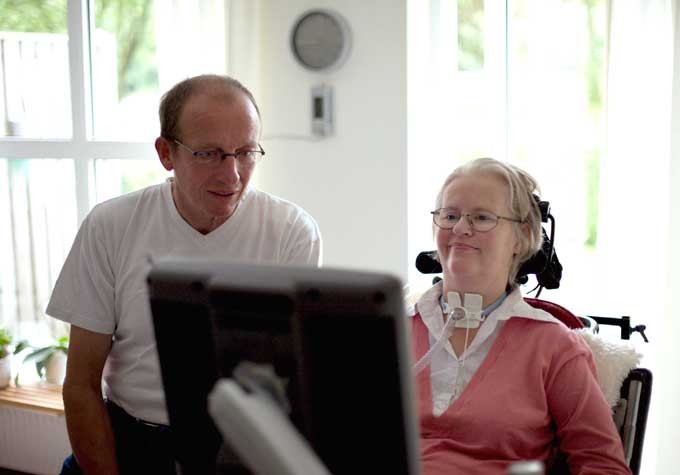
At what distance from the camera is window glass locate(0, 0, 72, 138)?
11.4 feet

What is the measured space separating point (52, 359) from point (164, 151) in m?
2.02

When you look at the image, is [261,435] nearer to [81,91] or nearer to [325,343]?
[325,343]

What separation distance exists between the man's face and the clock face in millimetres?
1306

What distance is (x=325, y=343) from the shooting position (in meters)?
0.85

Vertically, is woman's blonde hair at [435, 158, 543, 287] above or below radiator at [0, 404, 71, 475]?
above

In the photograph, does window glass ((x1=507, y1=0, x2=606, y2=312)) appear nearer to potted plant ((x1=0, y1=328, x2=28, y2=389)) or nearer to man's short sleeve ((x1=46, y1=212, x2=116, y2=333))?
man's short sleeve ((x1=46, y1=212, x2=116, y2=333))

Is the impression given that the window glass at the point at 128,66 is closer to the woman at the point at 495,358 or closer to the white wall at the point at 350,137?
the white wall at the point at 350,137

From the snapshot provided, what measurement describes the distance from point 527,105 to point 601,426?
156 cm

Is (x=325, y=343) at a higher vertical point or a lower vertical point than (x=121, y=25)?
lower

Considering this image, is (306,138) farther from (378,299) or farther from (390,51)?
(378,299)

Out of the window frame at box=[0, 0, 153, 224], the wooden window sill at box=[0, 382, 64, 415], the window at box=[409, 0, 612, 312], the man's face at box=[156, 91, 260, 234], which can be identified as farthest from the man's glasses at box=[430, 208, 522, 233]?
the wooden window sill at box=[0, 382, 64, 415]

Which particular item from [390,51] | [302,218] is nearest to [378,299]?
[302,218]

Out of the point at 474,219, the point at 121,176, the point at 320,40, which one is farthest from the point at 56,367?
the point at 474,219

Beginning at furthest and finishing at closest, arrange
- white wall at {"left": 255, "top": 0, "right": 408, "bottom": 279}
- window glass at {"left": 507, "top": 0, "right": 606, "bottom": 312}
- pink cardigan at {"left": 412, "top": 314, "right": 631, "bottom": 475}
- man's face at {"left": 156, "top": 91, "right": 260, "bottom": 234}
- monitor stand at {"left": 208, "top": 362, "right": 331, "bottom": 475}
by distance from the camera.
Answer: white wall at {"left": 255, "top": 0, "right": 408, "bottom": 279} < window glass at {"left": 507, "top": 0, "right": 606, "bottom": 312} < man's face at {"left": 156, "top": 91, "right": 260, "bottom": 234} < pink cardigan at {"left": 412, "top": 314, "right": 631, "bottom": 475} < monitor stand at {"left": 208, "top": 362, "right": 331, "bottom": 475}
